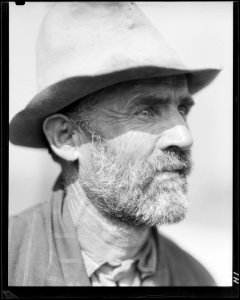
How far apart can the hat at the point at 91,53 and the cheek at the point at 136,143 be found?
202 mm

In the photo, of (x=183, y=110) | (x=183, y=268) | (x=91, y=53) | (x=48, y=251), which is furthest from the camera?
(x=183, y=268)

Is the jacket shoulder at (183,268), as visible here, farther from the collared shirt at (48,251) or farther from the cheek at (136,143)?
the cheek at (136,143)

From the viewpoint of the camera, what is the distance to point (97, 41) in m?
1.51

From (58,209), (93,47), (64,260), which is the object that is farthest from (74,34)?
(64,260)

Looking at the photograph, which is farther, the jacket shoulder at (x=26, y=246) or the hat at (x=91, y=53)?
the jacket shoulder at (x=26, y=246)

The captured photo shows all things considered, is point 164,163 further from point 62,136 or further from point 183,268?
point 183,268

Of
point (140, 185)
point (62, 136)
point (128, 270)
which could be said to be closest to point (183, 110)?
point (140, 185)

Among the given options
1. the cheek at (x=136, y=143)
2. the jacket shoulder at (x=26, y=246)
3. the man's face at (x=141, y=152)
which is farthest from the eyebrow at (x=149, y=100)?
the jacket shoulder at (x=26, y=246)

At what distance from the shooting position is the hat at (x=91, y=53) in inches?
57.6

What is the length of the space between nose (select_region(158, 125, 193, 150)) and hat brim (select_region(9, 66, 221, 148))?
0.67 feet

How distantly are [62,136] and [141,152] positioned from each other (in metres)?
0.33

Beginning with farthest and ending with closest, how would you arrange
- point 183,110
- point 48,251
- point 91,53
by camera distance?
point 183,110 < point 48,251 < point 91,53

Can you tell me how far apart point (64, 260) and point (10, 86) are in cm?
71

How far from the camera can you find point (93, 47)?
4.94ft
